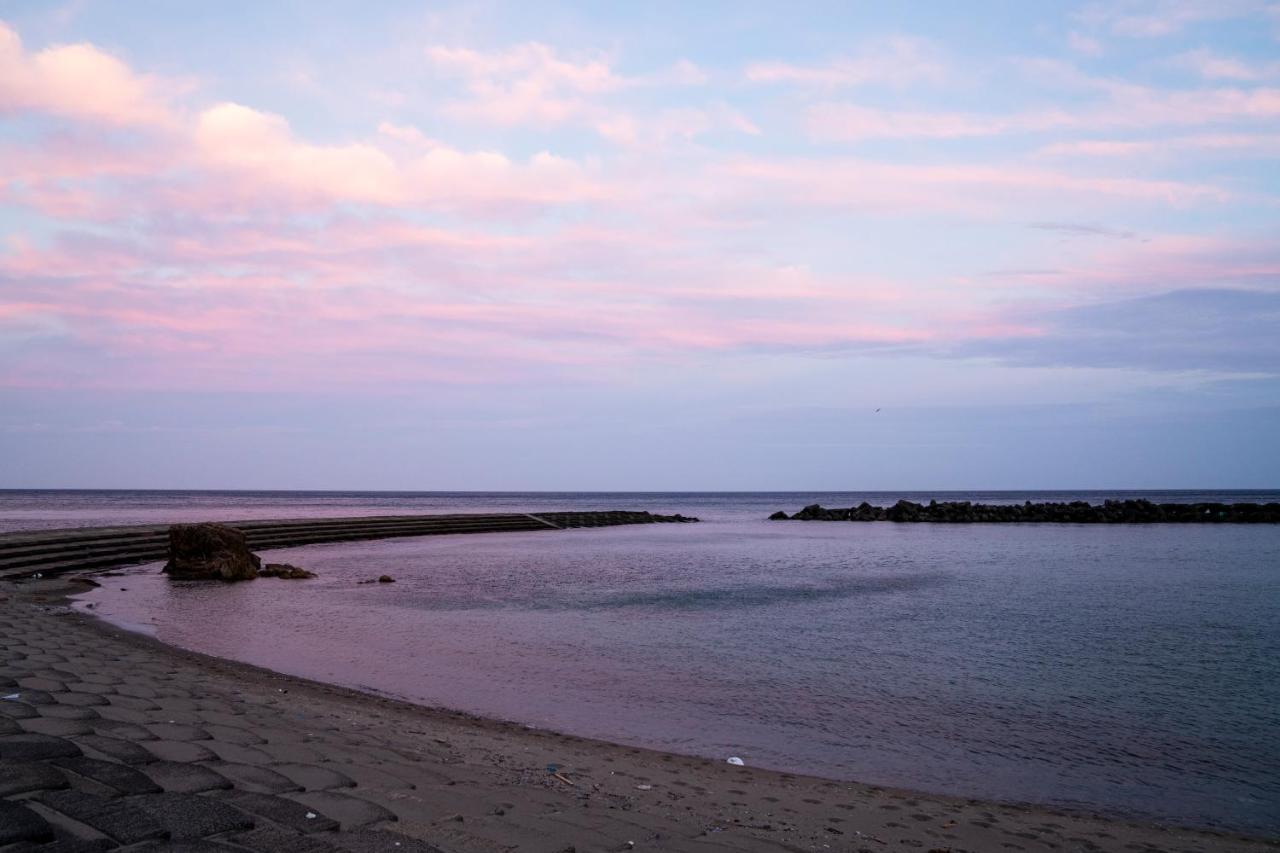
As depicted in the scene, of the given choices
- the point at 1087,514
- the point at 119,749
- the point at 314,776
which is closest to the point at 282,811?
the point at 314,776

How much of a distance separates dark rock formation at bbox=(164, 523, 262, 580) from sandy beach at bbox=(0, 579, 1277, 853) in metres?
15.7

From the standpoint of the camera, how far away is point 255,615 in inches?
704

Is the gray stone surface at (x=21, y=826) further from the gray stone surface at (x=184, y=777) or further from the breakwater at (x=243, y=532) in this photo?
the breakwater at (x=243, y=532)

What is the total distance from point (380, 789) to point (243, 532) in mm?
35196

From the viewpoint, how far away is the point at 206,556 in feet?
81.4

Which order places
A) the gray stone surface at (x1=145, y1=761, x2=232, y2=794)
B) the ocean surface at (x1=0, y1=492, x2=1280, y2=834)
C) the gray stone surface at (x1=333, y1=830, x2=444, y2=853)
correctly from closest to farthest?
the gray stone surface at (x1=333, y1=830, x2=444, y2=853) → the gray stone surface at (x1=145, y1=761, x2=232, y2=794) → the ocean surface at (x1=0, y1=492, x2=1280, y2=834)

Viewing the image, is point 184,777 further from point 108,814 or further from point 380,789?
point 380,789

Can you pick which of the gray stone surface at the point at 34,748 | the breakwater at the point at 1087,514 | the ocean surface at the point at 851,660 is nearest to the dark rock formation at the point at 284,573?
the ocean surface at the point at 851,660

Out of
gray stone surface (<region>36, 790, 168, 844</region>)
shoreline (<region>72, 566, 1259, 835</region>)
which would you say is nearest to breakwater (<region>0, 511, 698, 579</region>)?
shoreline (<region>72, 566, 1259, 835</region>)

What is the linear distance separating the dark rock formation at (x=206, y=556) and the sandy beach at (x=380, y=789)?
1565 cm

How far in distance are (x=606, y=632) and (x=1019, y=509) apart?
224 feet

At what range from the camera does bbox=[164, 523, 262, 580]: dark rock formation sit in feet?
80.2

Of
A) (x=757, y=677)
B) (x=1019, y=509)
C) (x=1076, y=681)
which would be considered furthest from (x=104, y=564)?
(x=1019, y=509)

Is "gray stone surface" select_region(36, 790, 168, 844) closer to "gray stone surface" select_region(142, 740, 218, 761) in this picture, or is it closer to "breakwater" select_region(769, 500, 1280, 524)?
"gray stone surface" select_region(142, 740, 218, 761)
